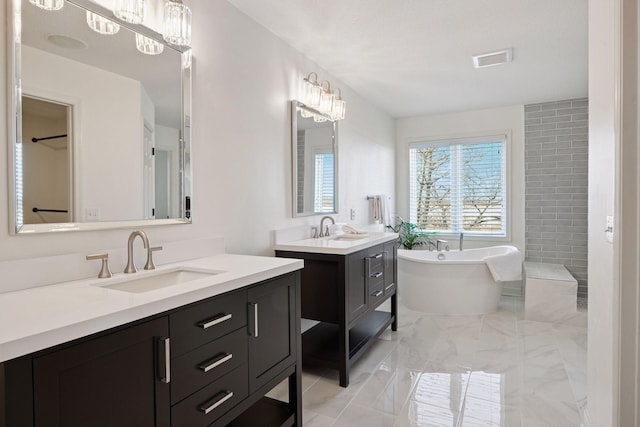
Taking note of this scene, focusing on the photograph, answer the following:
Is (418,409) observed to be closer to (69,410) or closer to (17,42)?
(69,410)

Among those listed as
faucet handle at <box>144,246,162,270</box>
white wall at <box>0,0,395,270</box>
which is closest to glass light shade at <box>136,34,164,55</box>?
white wall at <box>0,0,395,270</box>

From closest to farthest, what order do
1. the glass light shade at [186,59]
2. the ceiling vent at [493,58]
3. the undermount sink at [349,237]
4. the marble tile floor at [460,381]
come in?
1. the glass light shade at [186,59]
2. the marble tile floor at [460,381]
3. the ceiling vent at [493,58]
4. the undermount sink at [349,237]

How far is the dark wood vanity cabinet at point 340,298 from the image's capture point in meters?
2.41

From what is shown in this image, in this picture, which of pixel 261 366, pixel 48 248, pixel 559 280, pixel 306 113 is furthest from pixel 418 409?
A: pixel 559 280

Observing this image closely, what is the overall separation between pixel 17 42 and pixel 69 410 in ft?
4.15

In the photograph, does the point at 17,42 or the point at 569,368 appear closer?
the point at 17,42

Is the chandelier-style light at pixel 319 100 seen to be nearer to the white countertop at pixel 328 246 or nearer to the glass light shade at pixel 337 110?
the glass light shade at pixel 337 110

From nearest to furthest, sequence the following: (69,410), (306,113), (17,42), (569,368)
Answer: (69,410) < (17,42) < (569,368) < (306,113)

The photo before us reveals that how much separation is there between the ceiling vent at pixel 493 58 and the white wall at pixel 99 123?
2668 millimetres

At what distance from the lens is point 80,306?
1.06m

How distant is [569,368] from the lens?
2662 mm

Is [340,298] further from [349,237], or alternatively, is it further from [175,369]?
[175,369]

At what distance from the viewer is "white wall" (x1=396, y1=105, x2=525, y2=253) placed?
4672 mm

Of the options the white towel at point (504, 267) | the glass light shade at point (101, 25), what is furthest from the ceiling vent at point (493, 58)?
the glass light shade at point (101, 25)
